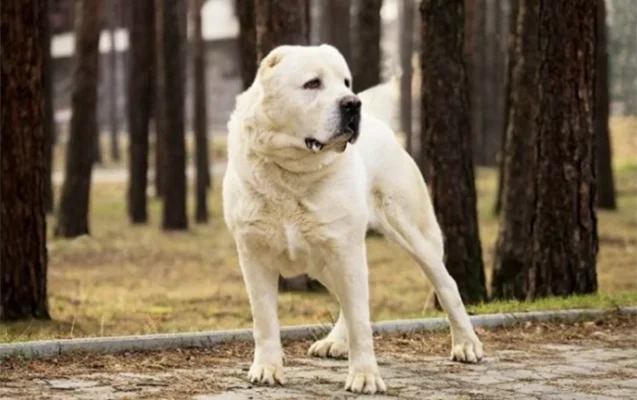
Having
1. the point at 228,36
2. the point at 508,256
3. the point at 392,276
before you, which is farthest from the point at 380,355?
the point at 228,36

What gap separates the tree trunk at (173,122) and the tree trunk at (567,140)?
49.3 feet

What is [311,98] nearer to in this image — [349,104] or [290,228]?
[349,104]

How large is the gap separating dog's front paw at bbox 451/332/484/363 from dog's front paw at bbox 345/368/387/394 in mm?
1196

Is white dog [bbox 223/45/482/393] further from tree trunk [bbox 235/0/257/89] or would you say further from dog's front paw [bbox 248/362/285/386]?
tree trunk [bbox 235/0/257/89]

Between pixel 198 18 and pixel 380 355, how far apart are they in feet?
80.0

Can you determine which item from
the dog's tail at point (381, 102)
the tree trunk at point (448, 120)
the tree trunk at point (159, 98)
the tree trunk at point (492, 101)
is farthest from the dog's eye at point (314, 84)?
the tree trunk at point (492, 101)

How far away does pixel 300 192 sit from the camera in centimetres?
690

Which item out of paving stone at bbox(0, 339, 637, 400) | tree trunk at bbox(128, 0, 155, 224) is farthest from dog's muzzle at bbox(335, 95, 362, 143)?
tree trunk at bbox(128, 0, 155, 224)

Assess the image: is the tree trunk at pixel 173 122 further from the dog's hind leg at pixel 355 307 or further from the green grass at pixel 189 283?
the dog's hind leg at pixel 355 307

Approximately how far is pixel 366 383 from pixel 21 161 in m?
4.85

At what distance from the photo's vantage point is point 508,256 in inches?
577

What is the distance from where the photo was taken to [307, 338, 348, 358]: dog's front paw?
26.3 ft

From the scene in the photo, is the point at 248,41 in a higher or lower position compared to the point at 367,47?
higher

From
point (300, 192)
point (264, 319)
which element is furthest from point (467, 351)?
point (300, 192)
